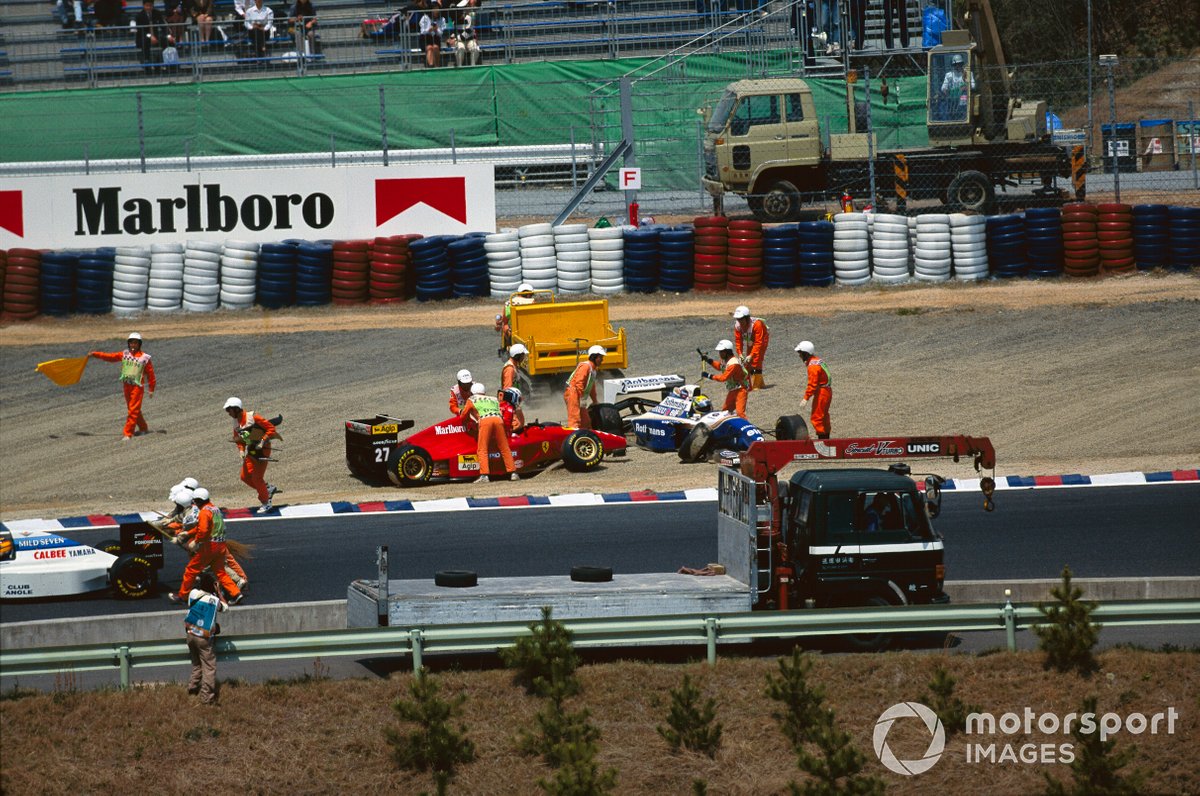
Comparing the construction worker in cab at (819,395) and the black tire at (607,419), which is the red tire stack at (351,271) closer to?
the black tire at (607,419)

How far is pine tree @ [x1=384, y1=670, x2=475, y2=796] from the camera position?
1088 cm

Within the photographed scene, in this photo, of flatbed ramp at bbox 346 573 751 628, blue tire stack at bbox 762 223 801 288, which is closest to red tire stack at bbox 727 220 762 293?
blue tire stack at bbox 762 223 801 288

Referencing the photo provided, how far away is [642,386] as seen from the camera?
21297 mm

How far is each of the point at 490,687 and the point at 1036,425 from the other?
40.1 feet

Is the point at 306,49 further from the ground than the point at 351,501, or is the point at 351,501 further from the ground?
the point at 306,49

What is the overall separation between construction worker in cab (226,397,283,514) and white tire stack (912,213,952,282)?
14.9 metres

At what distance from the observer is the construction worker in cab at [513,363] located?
67.3 feet

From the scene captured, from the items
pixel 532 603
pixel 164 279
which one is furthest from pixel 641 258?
pixel 532 603

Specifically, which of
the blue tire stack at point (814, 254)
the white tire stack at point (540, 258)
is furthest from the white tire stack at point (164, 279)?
the blue tire stack at point (814, 254)

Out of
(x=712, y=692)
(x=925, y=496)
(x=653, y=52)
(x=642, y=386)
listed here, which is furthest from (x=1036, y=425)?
(x=653, y=52)

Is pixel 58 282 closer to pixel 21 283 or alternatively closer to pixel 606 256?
pixel 21 283

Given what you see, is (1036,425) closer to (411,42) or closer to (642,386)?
(642,386)

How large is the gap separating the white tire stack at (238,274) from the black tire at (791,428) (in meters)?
14.1

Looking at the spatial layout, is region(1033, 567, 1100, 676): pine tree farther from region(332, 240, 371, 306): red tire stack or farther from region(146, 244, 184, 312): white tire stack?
region(146, 244, 184, 312): white tire stack
